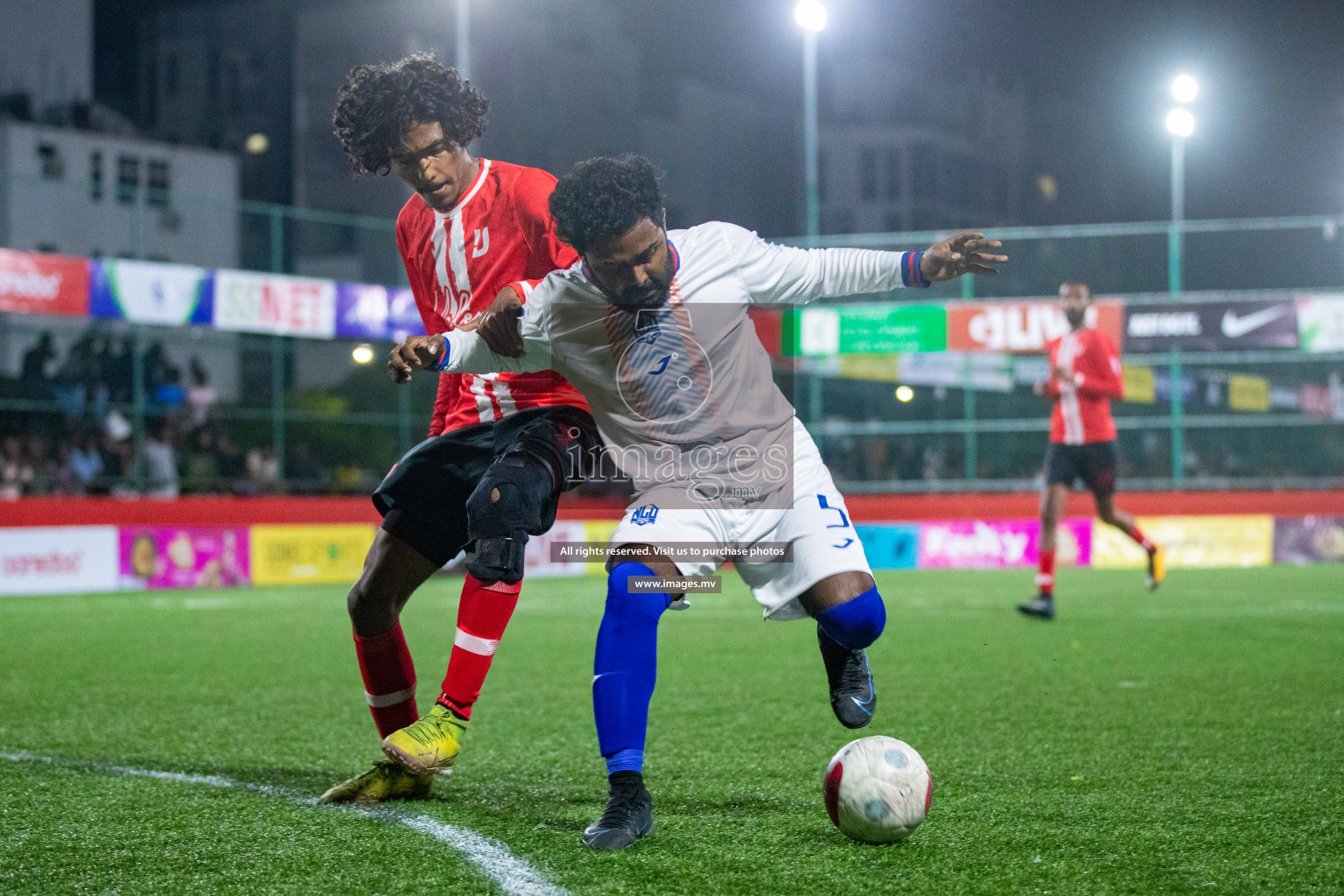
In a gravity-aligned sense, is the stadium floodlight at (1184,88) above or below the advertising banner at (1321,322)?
above

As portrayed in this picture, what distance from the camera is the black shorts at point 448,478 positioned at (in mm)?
3799

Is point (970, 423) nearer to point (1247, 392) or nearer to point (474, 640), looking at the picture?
point (1247, 392)

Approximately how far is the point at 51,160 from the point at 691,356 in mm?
38668

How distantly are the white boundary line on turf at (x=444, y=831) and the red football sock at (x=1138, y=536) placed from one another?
7.51 meters

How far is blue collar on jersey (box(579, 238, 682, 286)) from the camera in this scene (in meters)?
3.41

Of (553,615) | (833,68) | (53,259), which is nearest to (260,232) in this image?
(53,259)

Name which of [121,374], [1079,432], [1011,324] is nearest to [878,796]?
[1079,432]

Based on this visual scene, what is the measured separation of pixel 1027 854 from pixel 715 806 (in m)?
0.95

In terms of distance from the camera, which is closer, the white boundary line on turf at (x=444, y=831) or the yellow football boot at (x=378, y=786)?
the white boundary line on turf at (x=444, y=831)

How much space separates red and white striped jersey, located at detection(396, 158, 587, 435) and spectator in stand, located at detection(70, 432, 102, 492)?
14.4m

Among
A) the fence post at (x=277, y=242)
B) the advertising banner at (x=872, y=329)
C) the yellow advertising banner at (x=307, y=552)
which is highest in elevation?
the fence post at (x=277, y=242)

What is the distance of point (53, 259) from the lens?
1575 cm

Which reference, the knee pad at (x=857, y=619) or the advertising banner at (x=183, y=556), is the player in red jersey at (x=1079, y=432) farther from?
the advertising banner at (x=183, y=556)

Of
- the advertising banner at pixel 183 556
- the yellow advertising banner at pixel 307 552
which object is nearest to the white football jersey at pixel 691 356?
the yellow advertising banner at pixel 307 552
